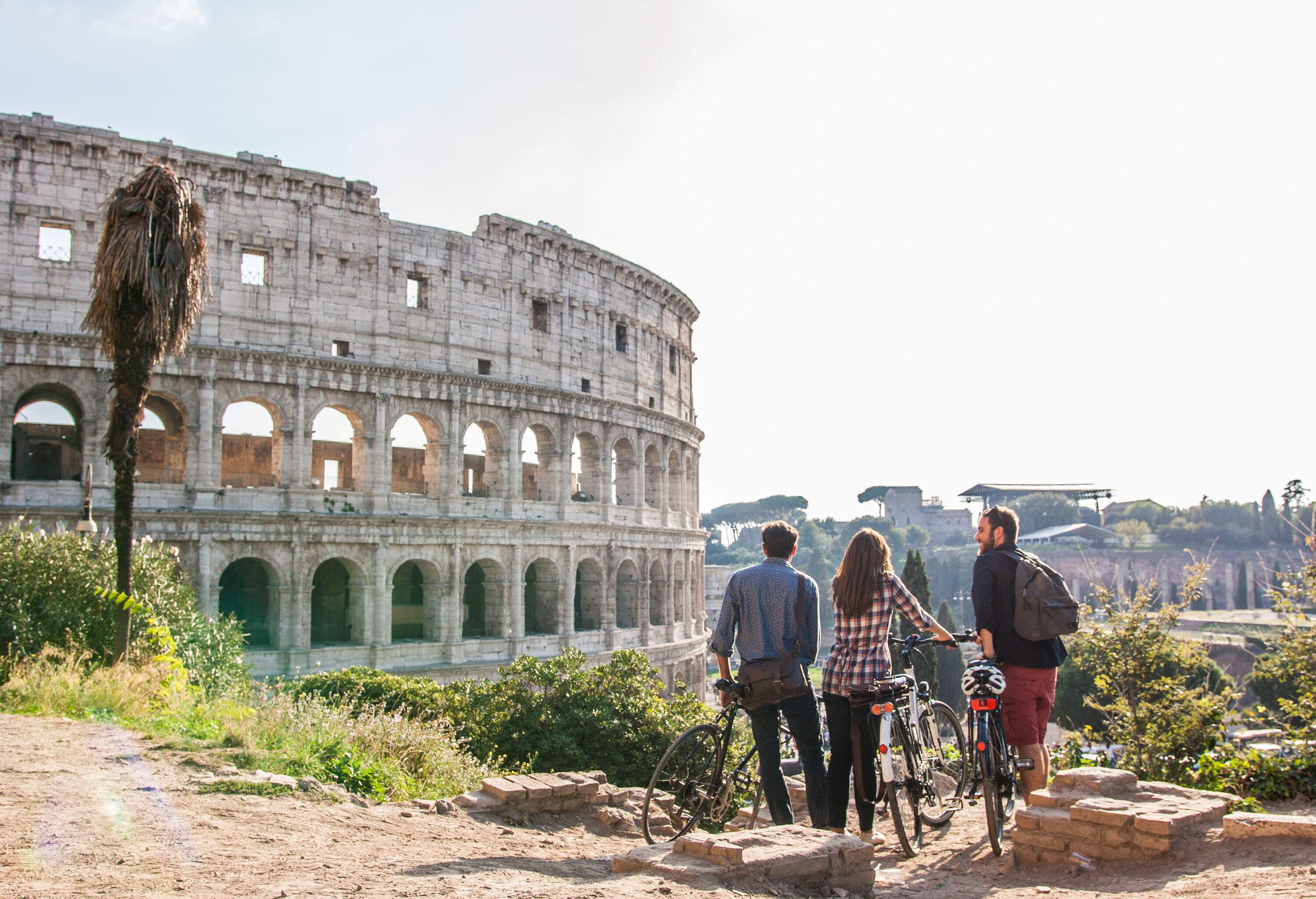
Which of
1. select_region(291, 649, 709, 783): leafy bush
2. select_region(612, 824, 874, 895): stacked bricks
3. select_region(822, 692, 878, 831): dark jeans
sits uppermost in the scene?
select_region(822, 692, 878, 831): dark jeans

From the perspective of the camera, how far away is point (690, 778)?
625 cm

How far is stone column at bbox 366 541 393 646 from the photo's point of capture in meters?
22.3

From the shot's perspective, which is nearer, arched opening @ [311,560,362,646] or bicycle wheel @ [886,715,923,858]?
bicycle wheel @ [886,715,923,858]

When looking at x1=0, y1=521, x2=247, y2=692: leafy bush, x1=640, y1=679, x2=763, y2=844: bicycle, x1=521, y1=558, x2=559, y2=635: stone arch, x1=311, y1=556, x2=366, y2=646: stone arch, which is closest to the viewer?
x1=640, y1=679, x2=763, y2=844: bicycle

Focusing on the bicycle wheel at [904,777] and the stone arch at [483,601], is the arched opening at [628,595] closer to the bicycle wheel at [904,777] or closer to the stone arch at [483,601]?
the stone arch at [483,601]

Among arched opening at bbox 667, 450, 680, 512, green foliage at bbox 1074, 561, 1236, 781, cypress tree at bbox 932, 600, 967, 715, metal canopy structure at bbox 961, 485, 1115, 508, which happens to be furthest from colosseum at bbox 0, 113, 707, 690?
metal canopy structure at bbox 961, 485, 1115, 508

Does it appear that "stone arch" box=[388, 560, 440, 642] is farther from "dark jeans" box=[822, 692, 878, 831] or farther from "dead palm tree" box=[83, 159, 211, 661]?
"dark jeans" box=[822, 692, 878, 831]

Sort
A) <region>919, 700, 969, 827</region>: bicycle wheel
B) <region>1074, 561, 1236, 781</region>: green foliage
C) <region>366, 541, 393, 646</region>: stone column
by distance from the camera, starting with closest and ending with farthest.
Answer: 1. <region>919, 700, 969, 827</region>: bicycle wheel
2. <region>1074, 561, 1236, 781</region>: green foliage
3. <region>366, 541, 393, 646</region>: stone column

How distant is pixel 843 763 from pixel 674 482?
84.9 ft

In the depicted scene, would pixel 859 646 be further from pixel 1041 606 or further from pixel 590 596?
pixel 590 596

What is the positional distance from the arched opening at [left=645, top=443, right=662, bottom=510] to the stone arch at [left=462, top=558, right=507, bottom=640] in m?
5.80

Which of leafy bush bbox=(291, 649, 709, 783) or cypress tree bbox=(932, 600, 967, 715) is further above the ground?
leafy bush bbox=(291, 649, 709, 783)

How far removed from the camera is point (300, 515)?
69.9 feet

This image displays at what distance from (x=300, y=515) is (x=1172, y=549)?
263 feet
